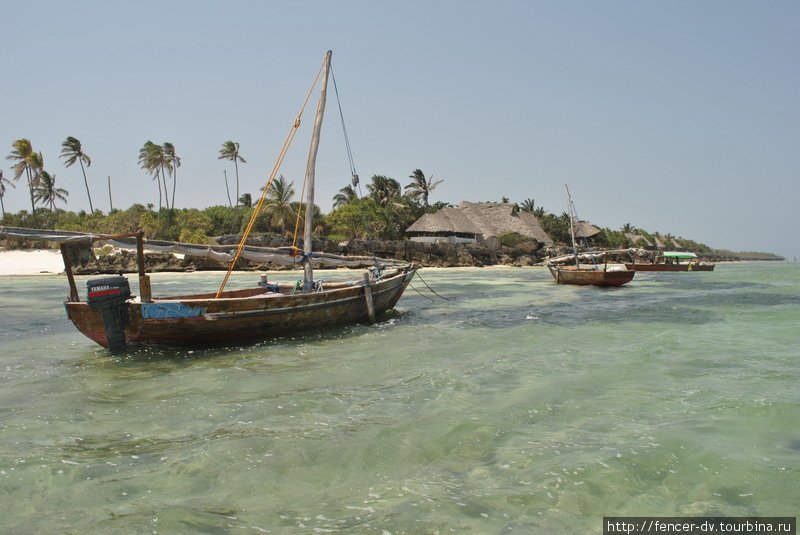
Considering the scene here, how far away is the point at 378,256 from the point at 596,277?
→ 73.8ft

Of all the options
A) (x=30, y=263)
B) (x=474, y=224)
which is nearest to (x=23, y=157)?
(x=30, y=263)

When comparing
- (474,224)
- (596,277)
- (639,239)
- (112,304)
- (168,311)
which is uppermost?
(474,224)

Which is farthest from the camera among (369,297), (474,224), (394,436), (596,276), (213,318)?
(474,224)

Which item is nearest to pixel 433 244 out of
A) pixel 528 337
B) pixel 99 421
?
pixel 528 337

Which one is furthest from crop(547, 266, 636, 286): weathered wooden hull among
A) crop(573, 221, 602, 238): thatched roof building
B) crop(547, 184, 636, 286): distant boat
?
crop(573, 221, 602, 238): thatched roof building

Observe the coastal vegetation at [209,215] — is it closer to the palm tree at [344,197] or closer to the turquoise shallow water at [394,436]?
the palm tree at [344,197]

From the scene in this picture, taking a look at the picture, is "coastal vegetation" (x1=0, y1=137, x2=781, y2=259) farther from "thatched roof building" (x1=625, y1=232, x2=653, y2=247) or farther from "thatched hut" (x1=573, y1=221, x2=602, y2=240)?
"thatched roof building" (x1=625, y1=232, x2=653, y2=247)

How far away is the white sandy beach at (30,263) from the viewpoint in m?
33.6

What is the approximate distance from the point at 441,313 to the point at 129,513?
12.2 meters

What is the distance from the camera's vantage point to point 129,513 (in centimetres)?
346

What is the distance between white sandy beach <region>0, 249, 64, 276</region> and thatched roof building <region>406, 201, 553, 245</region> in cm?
3007

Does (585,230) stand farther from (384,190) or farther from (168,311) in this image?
(168,311)

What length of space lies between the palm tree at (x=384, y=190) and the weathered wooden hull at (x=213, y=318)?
4417 centimetres

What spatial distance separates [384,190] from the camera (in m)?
55.3
